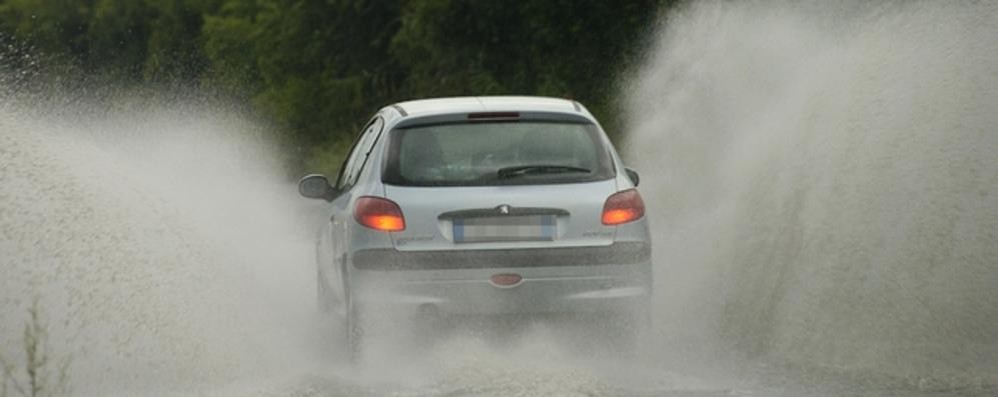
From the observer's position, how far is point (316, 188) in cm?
1332

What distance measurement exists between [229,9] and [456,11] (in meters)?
18.1

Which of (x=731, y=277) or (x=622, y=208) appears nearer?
(x=622, y=208)

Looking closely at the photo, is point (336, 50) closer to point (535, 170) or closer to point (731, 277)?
point (731, 277)

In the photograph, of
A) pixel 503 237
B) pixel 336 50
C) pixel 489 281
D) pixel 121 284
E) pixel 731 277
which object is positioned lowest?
pixel 336 50

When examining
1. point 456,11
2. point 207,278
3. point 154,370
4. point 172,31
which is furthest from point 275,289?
point 172,31

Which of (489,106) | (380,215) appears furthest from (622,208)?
(380,215)

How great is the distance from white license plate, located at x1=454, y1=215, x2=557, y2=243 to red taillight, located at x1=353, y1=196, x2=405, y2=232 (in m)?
0.30

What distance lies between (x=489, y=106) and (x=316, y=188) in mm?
1572

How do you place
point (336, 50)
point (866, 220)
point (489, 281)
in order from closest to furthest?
point (489, 281), point (866, 220), point (336, 50)

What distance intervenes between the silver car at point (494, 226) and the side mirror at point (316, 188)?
1.25 metres

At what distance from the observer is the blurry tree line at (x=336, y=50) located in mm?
39375

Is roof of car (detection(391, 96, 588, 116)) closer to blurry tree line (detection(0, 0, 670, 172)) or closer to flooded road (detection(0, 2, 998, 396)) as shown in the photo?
flooded road (detection(0, 2, 998, 396))

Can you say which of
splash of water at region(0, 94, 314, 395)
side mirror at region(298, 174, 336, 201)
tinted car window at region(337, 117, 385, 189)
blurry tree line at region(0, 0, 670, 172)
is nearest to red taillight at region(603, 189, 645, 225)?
tinted car window at region(337, 117, 385, 189)

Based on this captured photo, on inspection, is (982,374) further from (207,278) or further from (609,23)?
(609,23)
